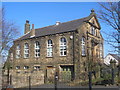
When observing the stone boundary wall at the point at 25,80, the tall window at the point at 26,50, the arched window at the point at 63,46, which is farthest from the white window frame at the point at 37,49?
the stone boundary wall at the point at 25,80

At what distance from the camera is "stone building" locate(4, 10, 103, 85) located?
63.3 feet

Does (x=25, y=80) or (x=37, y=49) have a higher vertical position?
(x=37, y=49)

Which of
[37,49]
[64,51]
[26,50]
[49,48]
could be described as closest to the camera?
[64,51]

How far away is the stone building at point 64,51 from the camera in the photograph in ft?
63.3

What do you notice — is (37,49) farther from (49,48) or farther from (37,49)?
(49,48)

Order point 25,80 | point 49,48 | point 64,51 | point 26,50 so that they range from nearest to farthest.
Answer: point 25,80
point 64,51
point 49,48
point 26,50

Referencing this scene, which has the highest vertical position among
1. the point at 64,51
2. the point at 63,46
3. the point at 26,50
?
the point at 63,46

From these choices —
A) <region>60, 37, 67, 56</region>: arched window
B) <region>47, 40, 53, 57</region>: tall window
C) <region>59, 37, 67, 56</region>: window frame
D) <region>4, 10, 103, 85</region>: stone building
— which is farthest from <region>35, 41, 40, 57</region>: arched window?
<region>60, 37, 67, 56</region>: arched window

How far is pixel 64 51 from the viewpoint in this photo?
67.2 ft

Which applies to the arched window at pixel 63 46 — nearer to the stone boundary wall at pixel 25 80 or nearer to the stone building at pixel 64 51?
the stone building at pixel 64 51

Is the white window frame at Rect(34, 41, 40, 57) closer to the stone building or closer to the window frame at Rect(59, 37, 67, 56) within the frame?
the stone building

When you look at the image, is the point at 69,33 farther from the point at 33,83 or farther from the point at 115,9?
the point at 115,9

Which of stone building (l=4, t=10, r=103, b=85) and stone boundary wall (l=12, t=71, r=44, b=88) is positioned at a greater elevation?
stone building (l=4, t=10, r=103, b=85)

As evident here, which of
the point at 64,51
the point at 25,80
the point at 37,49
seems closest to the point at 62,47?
the point at 64,51
